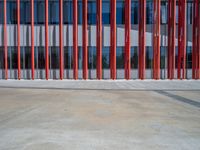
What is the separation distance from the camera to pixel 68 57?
83.7 feet

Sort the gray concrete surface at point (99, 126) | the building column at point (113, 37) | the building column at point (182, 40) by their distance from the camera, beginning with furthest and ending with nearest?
the building column at point (182, 40) < the building column at point (113, 37) < the gray concrete surface at point (99, 126)

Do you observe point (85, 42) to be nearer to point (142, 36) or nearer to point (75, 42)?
point (75, 42)

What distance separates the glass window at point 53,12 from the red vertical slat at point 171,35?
10877 mm

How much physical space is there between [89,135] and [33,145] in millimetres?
1422

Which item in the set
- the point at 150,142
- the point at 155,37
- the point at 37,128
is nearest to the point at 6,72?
the point at 155,37

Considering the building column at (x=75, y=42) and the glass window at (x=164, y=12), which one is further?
the glass window at (x=164, y=12)

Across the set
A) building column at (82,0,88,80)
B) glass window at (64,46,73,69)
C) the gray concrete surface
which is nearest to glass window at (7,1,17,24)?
glass window at (64,46,73,69)

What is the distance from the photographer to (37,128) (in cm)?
706

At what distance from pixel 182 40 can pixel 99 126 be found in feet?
63.7

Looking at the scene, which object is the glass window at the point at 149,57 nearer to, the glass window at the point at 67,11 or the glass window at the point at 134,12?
the glass window at the point at 134,12

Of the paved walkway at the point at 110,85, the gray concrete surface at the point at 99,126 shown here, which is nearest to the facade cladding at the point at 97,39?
the paved walkway at the point at 110,85

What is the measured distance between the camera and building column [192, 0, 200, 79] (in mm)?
24438

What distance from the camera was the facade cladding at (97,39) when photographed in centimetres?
2444

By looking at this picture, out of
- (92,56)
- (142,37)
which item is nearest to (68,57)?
(92,56)
